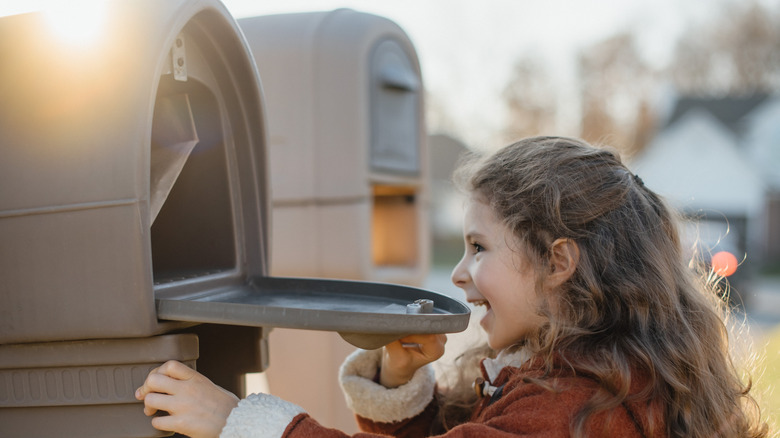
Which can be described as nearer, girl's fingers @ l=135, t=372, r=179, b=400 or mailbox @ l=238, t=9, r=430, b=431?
girl's fingers @ l=135, t=372, r=179, b=400

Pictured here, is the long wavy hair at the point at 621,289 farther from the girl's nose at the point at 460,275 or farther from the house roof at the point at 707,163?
the house roof at the point at 707,163

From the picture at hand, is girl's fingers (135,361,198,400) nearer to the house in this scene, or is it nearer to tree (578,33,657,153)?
the house

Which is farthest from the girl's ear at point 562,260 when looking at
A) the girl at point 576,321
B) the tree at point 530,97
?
the tree at point 530,97

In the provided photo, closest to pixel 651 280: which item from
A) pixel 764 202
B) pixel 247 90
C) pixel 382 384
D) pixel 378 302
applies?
pixel 378 302

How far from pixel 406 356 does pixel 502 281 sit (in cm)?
30

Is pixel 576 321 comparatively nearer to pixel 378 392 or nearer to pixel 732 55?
pixel 378 392

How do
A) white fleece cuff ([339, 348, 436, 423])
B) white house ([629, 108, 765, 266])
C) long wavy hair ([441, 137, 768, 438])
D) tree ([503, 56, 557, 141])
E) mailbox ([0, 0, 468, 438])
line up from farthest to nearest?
tree ([503, 56, 557, 141]) → white house ([629, 108, 765, 266]) → white fleece cuff ([339, 348, 436, 423]) → long wavy hair ([441, 137, 768, 438]) → mailbox ([0, 0, 468, 438])

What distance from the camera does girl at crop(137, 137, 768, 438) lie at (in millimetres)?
1185

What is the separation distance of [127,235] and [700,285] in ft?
3.94

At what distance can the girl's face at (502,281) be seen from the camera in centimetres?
138

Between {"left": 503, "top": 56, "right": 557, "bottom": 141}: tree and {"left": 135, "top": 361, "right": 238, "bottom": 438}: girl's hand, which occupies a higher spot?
{"left": 503, "top": 56, "right": 557, "bottom": 141}: tree

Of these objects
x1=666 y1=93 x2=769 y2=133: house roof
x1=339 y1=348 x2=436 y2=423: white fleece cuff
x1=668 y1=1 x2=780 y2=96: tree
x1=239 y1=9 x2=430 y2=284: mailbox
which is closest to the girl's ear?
x1=339 y1=348 x2=436 y2=423: white fleece cuff

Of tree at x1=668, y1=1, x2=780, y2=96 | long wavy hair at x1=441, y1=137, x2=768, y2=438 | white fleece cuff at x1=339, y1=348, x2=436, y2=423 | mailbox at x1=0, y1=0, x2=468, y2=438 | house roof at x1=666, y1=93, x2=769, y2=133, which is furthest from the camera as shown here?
tree at x1=668, y1=1, x2=780, y2=96

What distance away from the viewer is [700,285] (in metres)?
1.54
